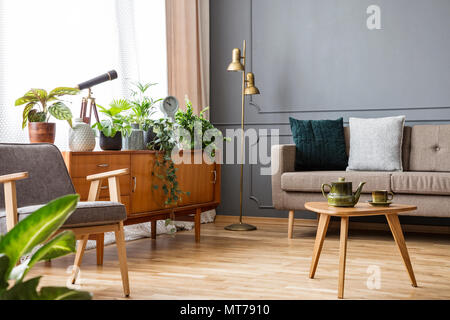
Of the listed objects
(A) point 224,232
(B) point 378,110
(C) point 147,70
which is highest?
(C) point 147,70

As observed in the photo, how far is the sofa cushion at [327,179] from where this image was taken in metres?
3.65

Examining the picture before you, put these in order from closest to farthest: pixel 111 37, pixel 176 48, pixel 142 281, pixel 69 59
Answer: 1. pixel 142 281
2. pixel 69 59
3. pixel 111 37
4. pixel 176 48

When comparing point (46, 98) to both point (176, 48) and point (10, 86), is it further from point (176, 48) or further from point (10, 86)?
point (176, 48)

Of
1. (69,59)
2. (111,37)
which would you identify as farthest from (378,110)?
(69,59)

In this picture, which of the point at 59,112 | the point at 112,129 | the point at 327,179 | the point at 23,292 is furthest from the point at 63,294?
the point at 327,179

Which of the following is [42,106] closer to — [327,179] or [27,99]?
[27,99]

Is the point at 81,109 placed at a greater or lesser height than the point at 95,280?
greater

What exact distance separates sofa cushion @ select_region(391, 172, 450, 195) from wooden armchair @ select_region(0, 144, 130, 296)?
78.9 inches

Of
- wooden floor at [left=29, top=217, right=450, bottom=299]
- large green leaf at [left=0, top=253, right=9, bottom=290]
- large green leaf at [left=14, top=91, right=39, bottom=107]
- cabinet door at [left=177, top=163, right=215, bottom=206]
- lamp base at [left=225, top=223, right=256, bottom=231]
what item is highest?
large green leaf at [left=14, top=91, right=39, bottom=107]

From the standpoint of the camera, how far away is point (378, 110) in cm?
440

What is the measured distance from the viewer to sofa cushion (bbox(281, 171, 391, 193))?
3650mm

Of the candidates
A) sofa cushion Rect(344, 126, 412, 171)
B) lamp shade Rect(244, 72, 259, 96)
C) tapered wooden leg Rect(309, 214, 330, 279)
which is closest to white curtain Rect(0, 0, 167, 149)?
lamp shade Rect(244, 72, 259, 96)

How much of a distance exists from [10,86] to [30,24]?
400 mm

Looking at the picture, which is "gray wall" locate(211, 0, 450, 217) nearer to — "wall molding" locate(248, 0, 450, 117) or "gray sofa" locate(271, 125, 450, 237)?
"wall molding" locate(248, 0, 450, 117)
